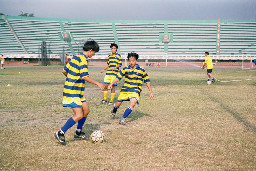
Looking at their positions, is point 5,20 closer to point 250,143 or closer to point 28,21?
point 28,21

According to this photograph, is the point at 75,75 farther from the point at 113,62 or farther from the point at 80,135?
the point at 113,62

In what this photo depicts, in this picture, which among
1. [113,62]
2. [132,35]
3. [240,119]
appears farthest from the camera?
[132,35]

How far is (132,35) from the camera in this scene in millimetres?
66812

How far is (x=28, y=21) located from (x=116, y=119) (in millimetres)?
65424

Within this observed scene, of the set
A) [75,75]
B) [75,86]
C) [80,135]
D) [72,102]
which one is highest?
[75,75]

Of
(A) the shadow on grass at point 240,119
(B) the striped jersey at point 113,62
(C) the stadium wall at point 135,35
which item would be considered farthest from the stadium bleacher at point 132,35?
(A) the shadow on grass at point 240,119

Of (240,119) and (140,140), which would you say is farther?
(240,119)

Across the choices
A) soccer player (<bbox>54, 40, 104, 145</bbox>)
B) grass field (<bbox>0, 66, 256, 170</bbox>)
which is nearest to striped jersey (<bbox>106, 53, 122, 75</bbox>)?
grass field (<bbox>0, 66, 256, 170</bbox>)

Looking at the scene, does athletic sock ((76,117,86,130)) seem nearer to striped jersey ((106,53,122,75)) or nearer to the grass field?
the grass field

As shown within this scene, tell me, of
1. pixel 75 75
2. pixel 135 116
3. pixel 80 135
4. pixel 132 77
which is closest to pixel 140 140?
pixel 80 135

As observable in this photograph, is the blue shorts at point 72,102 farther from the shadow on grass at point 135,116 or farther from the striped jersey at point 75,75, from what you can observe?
the shadow on grass at point 135,116

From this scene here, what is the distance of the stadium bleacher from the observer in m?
63.8

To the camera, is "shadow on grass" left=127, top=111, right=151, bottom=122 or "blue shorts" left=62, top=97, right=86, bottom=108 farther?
"shadow on grass" left=127, top=111, right=151, bottom=122

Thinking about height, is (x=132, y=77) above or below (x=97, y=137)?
above
